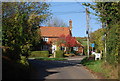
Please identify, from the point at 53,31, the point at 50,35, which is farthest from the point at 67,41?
the point at 53,31

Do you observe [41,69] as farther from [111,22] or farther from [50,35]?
[50,35]

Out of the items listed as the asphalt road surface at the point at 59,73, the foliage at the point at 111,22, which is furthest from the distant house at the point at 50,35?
the foliage at the point at 111,22

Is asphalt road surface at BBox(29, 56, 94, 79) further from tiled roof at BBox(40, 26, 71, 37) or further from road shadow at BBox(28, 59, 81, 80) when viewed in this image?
tiled roof at BBox(40, 26, 71, 37)

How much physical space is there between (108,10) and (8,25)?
752cm

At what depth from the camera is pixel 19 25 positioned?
18.2 metres

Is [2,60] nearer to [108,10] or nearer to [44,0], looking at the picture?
[108,10]

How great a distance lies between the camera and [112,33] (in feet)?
55.8

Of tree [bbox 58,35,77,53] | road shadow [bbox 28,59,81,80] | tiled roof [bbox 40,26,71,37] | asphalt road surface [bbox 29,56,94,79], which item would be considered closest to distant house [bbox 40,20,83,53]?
tiled roof [bbox 40,26,71,37]

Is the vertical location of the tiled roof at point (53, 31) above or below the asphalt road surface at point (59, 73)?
below

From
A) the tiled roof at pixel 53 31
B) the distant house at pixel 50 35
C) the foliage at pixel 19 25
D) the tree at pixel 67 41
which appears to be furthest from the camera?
the tiled roof at pixel 53 31

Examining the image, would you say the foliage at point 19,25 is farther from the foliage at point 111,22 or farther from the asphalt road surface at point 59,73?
the foliage at point 111,22

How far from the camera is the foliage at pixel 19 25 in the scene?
53.6 feet

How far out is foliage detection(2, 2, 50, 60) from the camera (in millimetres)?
16347

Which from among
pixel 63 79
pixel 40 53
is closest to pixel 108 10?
pixel 63 79
